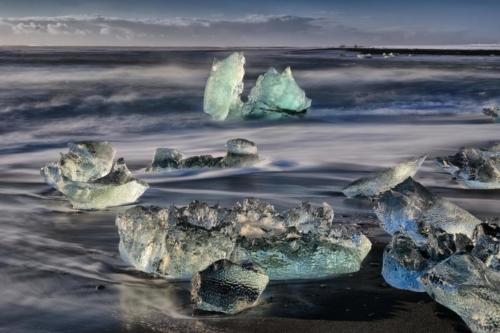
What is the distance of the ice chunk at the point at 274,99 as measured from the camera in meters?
11.7

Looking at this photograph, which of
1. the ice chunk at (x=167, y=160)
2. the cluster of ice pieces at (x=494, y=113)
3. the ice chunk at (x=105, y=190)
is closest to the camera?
the ice chunk at (x=105, y=190)

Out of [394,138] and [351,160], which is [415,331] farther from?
[394,138]

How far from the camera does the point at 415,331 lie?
2.61 meters

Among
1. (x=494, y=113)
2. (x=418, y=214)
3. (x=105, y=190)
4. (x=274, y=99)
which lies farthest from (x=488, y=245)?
(x=494, y=113)

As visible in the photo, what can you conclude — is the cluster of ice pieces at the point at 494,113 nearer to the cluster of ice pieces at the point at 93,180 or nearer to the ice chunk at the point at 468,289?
the cluster of ice pieces at the point at 93,180

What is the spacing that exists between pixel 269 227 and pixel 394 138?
680 centimetres

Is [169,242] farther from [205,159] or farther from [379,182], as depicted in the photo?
[205,159]

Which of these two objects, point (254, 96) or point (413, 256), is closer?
point (413, 256)

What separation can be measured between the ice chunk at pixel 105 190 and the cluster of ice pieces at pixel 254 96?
6547mm

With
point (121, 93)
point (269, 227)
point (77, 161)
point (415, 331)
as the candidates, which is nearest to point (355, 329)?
point (415, 331)

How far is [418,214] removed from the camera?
3.71 metres

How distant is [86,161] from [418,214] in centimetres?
287

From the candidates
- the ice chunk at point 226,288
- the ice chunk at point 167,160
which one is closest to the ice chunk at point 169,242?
the ice chunk at point 226,288

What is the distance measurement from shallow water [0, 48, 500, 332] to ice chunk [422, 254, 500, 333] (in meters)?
0.11
